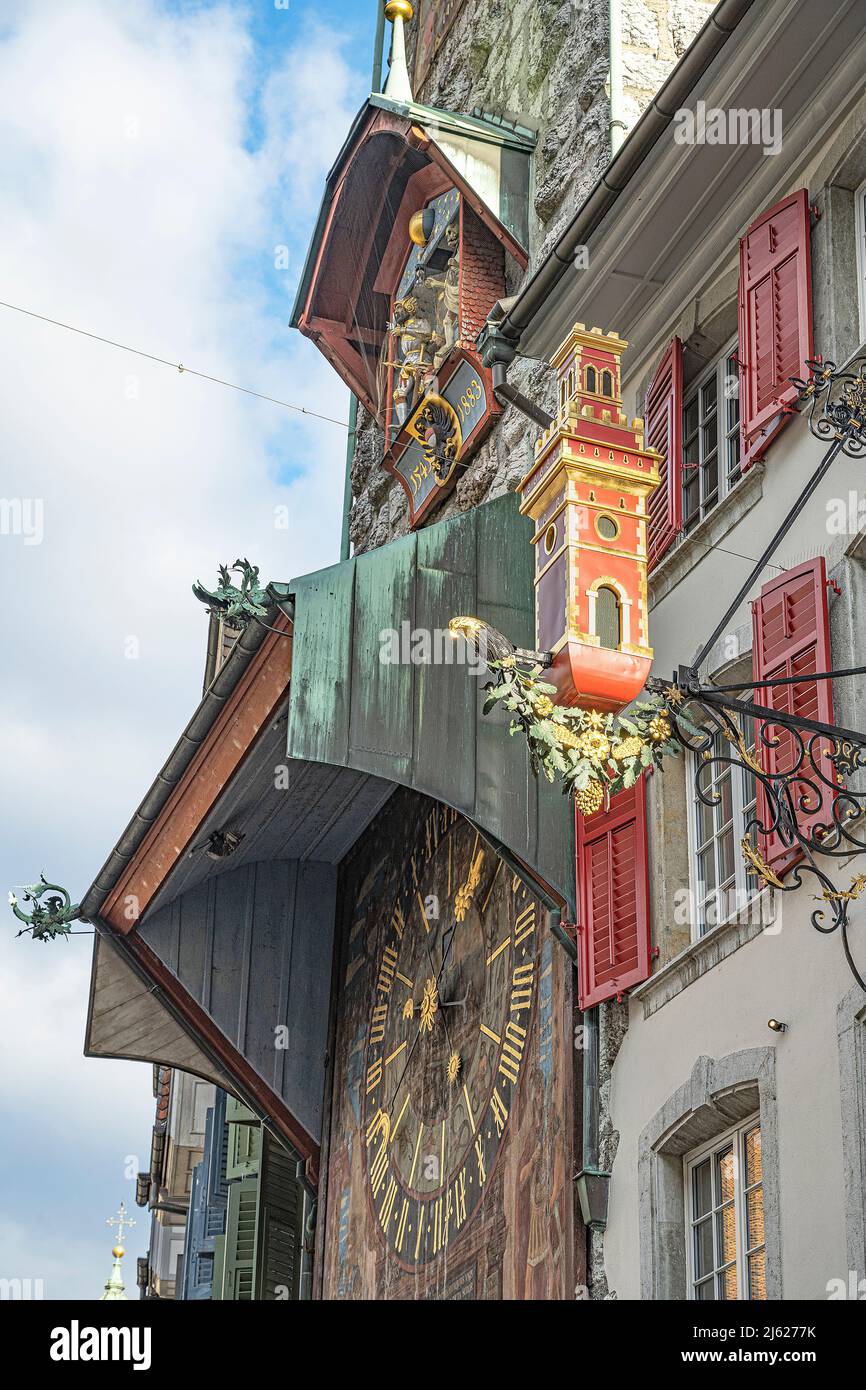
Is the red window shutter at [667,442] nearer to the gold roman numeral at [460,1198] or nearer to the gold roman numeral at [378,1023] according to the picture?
the gold roman numeral at [460,1198]

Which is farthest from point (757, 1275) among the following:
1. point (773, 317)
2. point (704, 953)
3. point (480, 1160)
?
point (773, 317)

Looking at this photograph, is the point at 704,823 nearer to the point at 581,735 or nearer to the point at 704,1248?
the point at 704,1248

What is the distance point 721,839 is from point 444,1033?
143 inches

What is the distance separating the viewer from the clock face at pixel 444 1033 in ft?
38.5

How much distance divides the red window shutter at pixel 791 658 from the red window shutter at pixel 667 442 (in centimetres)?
144

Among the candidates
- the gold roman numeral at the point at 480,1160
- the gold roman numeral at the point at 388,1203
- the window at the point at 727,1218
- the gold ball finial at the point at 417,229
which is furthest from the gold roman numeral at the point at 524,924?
the gold ball finial at the point at 417,229

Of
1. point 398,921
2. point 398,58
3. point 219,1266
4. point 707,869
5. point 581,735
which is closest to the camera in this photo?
point 581,735

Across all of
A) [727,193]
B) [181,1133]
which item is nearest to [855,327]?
[727,193]

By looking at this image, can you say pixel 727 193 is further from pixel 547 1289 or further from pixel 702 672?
pixel 547 1289

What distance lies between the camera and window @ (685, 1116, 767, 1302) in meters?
8.61

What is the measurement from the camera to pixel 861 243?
375 inches

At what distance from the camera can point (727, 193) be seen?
412 inches

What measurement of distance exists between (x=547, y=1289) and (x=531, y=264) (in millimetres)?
6674
